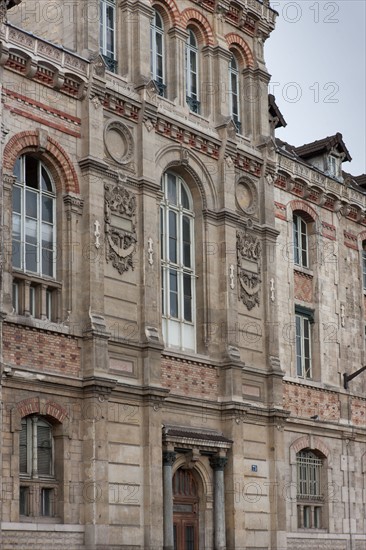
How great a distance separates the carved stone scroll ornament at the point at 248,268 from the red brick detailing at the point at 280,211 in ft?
6.70

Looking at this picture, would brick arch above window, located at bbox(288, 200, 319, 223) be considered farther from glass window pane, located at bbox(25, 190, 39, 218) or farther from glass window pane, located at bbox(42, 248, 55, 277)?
glass window pane, located at bbox(25, 190, 39, 218)

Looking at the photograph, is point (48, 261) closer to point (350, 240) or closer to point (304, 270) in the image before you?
point (304, 270)

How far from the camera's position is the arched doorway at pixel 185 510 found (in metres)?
30.1

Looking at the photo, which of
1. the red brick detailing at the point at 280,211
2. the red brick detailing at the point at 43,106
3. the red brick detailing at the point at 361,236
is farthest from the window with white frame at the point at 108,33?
the red brick detailing at the point at 361,236

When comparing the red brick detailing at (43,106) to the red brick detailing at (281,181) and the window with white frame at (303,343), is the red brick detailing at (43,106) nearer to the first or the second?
the red brick detailing at (281,181)

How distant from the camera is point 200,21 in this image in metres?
34.0

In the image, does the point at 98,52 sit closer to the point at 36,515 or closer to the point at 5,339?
the point at 5,339

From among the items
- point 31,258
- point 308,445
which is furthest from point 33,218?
point 308,445

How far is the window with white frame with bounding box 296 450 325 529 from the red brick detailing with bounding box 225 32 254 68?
1210 cm

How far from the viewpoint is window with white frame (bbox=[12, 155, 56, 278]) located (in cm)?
2716

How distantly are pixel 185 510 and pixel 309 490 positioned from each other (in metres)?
6.09

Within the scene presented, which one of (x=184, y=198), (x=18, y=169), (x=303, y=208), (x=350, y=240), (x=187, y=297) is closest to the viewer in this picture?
(x=18, y=169)

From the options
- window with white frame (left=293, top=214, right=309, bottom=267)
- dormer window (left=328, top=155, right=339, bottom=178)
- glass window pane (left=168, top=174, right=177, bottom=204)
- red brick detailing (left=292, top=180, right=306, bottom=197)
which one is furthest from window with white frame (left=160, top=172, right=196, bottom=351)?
dormer window (left=328, top=155, right=339, bottom=178)

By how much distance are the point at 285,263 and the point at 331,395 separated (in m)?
4.62
